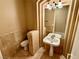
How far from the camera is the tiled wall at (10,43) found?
92.8 inches

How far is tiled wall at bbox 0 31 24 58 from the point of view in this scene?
2.36 metres

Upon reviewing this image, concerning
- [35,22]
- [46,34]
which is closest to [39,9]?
[35,22]

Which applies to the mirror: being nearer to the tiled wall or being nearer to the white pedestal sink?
the white pedestal sink

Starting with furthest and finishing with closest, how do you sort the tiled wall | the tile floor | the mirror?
1. the tile floor
2. the mirror
3. the tiled wall

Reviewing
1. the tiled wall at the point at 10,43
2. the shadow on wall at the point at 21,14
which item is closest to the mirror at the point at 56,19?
the shadow on wall at the point at 21,14

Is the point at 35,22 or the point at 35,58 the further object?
the point at 35,22

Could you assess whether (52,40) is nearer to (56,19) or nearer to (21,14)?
(56,19)

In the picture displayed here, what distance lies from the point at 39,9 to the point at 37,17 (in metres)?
0.25

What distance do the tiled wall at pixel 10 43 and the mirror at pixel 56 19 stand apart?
99 cm

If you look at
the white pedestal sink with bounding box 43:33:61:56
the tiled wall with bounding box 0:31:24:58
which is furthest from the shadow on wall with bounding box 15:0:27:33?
the white pedestal sink with bounding box 43:33:61:56

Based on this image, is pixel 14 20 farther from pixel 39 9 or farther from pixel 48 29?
pixel 48 29

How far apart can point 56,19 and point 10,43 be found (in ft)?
5.17

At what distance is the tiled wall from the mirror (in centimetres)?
99

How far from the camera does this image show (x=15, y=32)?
2.69 metres
